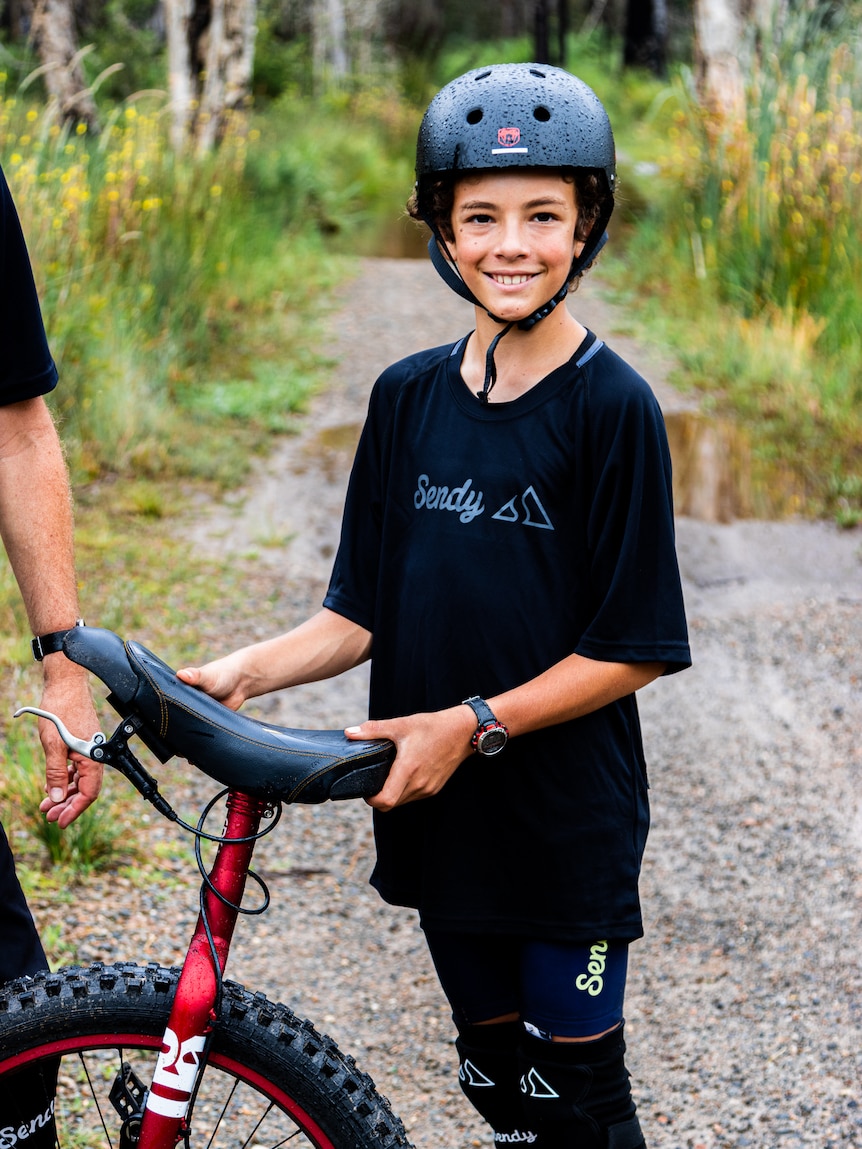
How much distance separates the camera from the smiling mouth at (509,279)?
5.95 feet

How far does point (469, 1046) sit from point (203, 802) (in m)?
2.05

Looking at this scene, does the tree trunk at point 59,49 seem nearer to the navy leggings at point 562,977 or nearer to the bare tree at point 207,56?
the bare tree at point 207,56

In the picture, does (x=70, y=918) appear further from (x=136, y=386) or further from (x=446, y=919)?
(x=136, y=386)

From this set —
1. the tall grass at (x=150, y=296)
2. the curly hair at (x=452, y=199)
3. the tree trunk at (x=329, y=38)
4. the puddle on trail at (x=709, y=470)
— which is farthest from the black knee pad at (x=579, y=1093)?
the tree trunk at (x=329, y=38)

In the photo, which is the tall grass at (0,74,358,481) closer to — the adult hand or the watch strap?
the adult hand

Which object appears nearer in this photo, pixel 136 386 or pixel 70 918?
pixel 70 918

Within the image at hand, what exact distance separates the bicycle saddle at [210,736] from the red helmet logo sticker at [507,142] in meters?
0.84

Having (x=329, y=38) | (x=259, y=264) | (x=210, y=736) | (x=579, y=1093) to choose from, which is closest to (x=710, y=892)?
(x=579, y=1093)

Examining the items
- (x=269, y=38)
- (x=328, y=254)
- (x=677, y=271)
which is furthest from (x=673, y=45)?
(x=677, y=271)

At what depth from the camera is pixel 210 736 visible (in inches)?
61.2

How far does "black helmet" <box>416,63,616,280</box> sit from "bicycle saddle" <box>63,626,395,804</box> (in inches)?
33.0

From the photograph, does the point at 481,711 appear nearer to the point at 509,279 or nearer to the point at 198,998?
the point at 198,998

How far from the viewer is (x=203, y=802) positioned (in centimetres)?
393

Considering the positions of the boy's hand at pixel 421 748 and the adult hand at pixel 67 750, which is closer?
the boy's hand at pixel 421 748
